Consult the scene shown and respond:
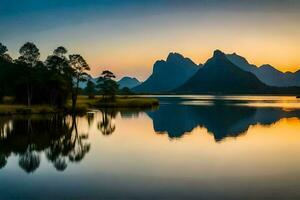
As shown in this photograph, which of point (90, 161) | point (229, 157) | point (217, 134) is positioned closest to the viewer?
point (90, 161)

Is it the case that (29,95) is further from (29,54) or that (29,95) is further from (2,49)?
(2,49)

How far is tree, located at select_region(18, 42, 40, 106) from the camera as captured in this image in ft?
287

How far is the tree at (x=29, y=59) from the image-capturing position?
87.4 meters

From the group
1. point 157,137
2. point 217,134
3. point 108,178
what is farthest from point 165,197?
point 217,134

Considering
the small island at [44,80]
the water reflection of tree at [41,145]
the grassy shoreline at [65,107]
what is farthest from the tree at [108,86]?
the water reflection of tree at [41,145]

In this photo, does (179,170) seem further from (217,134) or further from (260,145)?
(217,134)

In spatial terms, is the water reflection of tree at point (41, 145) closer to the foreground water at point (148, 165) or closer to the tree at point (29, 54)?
the foreground water at point (148, 165)

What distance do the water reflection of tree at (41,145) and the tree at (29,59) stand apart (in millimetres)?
37107

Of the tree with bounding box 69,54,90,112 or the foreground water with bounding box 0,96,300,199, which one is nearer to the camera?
the foreground water with bounding box 0,96,300,199

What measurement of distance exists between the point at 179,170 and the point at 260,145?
1613 centimetres

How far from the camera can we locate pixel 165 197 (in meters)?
18.8

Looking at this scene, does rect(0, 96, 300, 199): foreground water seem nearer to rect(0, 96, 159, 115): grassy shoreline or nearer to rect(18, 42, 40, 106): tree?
rect(0, 96, 159, 115): grassy shoreline

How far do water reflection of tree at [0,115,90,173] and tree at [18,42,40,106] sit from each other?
122 ft

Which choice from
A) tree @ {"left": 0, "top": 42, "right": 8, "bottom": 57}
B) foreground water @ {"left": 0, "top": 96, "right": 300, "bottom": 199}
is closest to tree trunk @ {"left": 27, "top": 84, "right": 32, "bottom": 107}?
tree @ {"left": 0, "top": 42, "right": 8, "bottom": 57}
